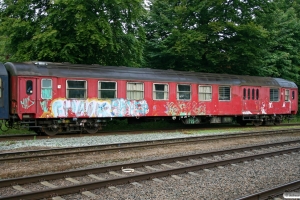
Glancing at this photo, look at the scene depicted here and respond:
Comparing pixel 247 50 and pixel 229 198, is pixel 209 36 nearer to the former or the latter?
pixel 247 50

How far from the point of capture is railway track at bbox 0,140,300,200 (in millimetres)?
6629

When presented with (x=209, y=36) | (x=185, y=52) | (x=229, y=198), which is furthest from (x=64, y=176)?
(x=209, y=36)

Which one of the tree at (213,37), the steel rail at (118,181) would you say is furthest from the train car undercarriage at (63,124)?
the steel rail at (118,181)

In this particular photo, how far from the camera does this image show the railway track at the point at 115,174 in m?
6.63

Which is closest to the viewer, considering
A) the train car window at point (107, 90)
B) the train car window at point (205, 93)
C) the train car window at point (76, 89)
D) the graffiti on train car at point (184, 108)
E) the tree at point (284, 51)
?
the train car window at point (76, 89)

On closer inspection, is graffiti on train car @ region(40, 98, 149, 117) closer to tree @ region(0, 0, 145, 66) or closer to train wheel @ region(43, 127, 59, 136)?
train wheel @ region(43, 127, 59, 136)

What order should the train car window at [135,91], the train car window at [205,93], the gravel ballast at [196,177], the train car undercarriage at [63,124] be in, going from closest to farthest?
the gravel ballast at [196,177], the train car undercarriage at [63,124], the train car window at [135,91], the train car window at [205,93]

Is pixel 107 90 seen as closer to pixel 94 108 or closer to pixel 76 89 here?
pixel 94 108

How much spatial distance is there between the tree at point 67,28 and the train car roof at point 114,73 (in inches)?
102

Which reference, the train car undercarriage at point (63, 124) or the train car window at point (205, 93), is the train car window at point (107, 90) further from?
the train car window at point (205, 93)

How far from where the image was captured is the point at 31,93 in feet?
49.2

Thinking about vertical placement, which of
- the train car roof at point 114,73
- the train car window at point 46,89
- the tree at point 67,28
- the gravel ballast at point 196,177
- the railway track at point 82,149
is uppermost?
the tree at point 67,28

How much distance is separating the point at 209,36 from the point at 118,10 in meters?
8.30

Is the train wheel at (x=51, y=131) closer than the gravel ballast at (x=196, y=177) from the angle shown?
No
